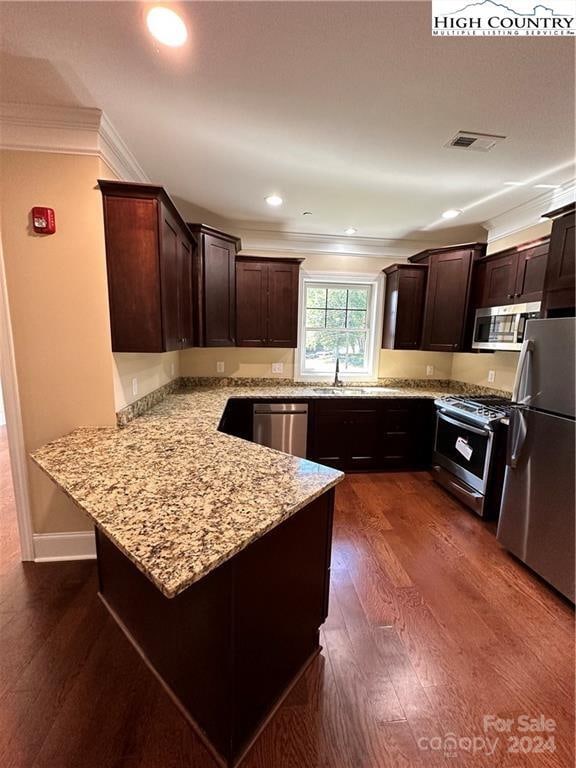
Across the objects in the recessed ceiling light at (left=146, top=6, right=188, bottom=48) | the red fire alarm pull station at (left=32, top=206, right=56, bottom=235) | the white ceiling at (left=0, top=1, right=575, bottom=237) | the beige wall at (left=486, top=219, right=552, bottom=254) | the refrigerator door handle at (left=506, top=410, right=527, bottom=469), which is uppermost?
the white ceiling at (left=0, top=1, right=575, bottom=237)

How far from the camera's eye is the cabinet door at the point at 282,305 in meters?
3.47

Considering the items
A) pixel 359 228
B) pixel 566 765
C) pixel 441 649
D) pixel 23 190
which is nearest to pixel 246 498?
pixel 441 649

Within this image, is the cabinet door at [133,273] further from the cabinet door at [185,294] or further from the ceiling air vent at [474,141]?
the ceiling air vent at [474,141]

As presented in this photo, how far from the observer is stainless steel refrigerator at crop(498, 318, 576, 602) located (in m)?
1.82

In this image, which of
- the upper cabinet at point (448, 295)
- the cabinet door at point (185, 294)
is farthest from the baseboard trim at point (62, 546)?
the upper cabinet at point (448, 295)

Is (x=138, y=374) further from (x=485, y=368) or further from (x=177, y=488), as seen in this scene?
(x=485, y=368)

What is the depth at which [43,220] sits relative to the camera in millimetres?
1743

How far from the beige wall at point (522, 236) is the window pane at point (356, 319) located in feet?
4.98

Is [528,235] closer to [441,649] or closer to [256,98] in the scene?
[256,98]

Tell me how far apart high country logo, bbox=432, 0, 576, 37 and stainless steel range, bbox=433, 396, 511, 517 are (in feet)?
7.39

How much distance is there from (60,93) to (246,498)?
2186 mm

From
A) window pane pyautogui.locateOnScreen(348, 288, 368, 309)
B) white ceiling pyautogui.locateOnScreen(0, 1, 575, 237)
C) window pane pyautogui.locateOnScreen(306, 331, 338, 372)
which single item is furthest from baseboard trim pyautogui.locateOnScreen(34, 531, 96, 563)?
window pane pyautogui.locateOnScreen(348, 288, 368, 309)

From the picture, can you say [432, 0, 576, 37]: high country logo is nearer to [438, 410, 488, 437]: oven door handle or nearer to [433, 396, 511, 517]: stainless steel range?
[433, 396, 511, 517]: stainless steel range

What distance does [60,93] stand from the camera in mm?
1573
